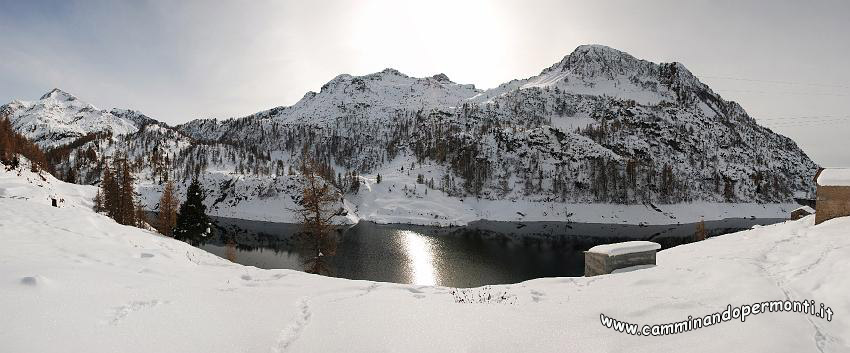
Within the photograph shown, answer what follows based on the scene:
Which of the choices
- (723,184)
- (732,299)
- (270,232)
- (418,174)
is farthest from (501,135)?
(732,299)

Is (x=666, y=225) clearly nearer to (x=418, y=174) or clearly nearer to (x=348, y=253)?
(x=418, y=174)

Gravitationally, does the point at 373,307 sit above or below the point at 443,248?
above

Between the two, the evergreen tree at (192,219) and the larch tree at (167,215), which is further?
the larch tree at (167,215)

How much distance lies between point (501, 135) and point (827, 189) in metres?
182

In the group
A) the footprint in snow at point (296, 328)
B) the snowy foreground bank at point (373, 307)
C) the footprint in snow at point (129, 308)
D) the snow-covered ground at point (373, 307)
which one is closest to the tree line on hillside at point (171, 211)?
the snow-covered ground at point (373, 307)

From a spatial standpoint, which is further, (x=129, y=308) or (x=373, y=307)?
(x=373, y=307)

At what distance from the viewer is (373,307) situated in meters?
9.15

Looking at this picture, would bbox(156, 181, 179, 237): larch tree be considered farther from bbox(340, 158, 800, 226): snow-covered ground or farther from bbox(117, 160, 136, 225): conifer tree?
bbox(340, 158, 800, 226): snow-covered ground

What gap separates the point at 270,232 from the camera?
3693 inches

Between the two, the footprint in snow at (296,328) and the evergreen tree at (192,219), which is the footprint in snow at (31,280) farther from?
the evergreen tree at (192,219)

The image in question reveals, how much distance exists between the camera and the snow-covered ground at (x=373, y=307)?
253 inches

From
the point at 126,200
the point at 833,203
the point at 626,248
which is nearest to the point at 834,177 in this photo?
the point at 833,203

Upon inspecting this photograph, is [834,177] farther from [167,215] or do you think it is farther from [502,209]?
A: [502,209]

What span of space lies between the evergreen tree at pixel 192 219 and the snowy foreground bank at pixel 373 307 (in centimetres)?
3688
